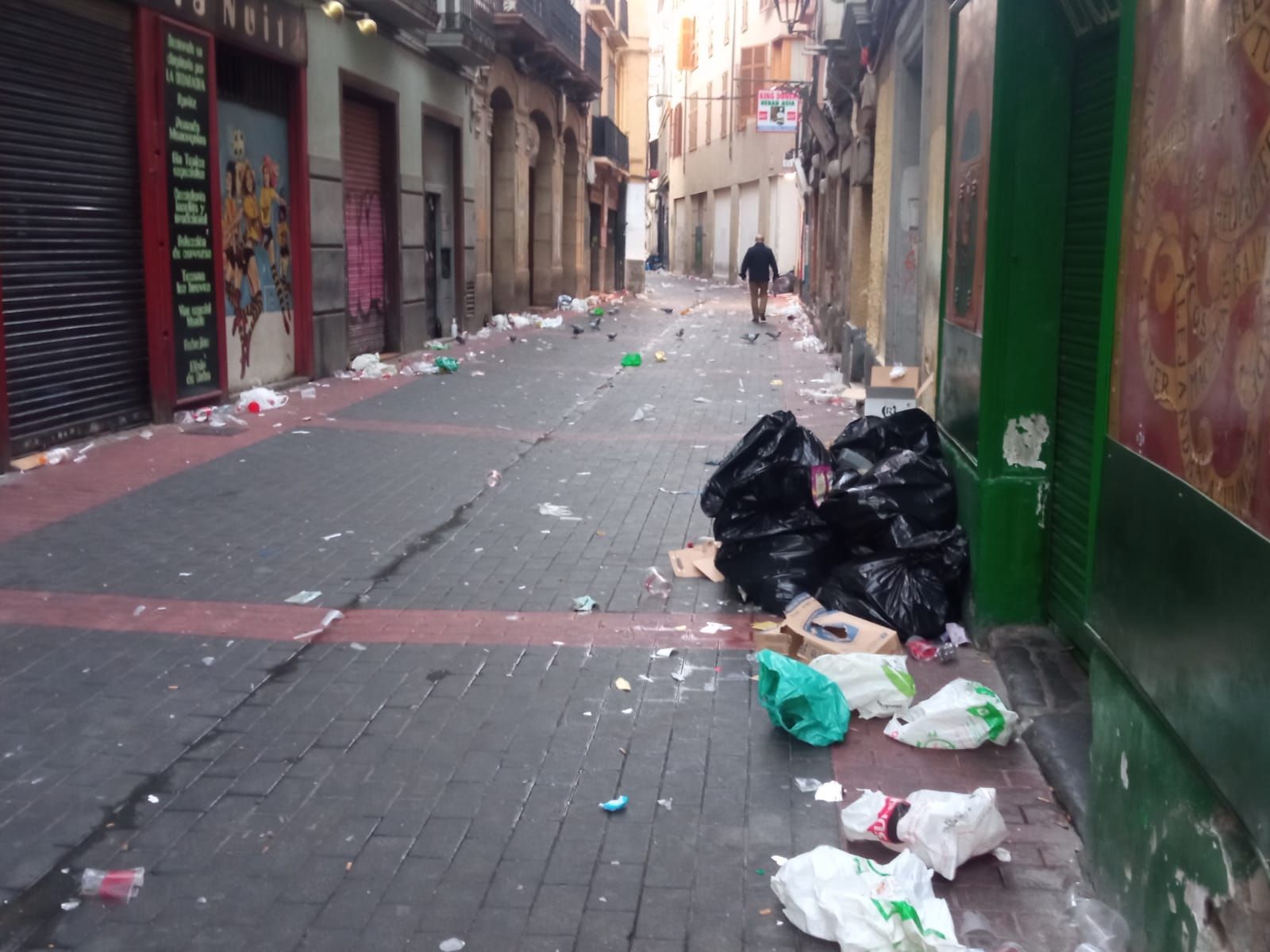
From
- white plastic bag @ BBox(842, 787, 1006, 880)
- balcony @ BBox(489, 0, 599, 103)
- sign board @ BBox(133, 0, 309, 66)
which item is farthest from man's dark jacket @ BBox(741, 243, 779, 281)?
white plastic bag @ BBox(842, 787, 1006, 880)

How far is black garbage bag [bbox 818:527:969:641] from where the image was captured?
5.45m

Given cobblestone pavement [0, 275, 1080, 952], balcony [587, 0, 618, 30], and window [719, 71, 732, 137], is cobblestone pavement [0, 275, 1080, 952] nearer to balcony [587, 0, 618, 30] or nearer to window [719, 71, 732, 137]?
balcony [587, 0, 618, 30]

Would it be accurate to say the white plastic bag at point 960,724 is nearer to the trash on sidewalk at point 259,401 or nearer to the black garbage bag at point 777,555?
the black garbage bag at point 777,555

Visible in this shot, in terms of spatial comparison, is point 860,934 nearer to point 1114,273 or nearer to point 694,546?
point 1114,273

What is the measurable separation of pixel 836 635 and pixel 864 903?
85.6 inches

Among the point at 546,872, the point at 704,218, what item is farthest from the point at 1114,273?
the point at 704,218

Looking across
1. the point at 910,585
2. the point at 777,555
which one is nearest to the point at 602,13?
the point at 777,555

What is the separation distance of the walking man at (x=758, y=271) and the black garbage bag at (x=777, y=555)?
66.4 feet

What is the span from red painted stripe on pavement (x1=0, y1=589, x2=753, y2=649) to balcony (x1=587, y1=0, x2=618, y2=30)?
1235 inches

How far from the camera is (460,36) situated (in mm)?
18266

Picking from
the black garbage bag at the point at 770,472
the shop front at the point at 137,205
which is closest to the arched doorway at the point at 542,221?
the shop front at the point at 137,205

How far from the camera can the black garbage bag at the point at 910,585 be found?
17.9ft

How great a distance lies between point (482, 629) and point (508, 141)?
20630mm

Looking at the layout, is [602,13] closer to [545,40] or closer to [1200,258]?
[545,40]
